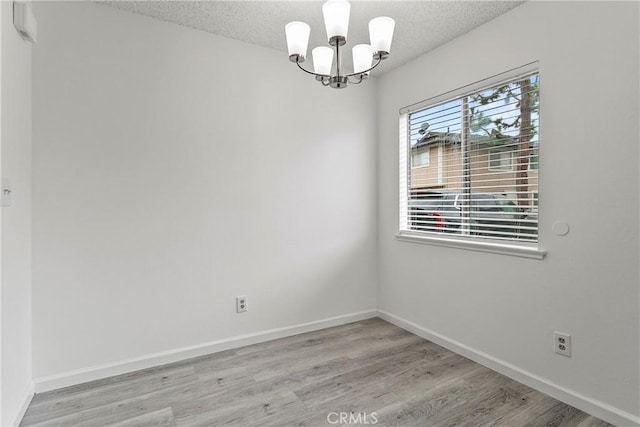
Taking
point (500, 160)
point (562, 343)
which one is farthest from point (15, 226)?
point (562, 343)

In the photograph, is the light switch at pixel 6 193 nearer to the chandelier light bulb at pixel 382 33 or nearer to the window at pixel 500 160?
the chandelier light bulb at pixel 382 33

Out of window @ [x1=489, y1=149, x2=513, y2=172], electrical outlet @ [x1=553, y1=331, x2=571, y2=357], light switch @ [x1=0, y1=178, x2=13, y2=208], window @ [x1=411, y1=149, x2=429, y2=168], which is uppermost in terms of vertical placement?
window @ [x1=411, y1=149, x2=429, y2=168]

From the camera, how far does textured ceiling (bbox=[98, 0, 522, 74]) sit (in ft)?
7.15

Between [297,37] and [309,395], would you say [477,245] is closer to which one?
[309,395]

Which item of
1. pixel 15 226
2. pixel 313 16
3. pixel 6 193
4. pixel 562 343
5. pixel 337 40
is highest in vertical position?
pixel 313 16

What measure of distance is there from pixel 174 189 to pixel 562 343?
2688mm

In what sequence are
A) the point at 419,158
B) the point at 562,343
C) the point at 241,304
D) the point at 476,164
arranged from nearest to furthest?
the point at 562,343 → the point at 476,164 → the point at 241,304 → the point at 419,158

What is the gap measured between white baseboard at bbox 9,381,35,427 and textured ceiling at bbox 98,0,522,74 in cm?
240

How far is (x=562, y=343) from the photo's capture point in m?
1.97

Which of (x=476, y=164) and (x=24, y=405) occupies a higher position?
(x=476, y=164)

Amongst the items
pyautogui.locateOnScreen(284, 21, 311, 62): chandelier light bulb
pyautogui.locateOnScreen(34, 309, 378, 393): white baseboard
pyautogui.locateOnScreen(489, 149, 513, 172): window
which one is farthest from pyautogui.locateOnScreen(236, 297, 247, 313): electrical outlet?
pyautogui.locateOnScreen(489, 149, 513, 172): window

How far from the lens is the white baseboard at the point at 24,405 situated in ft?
5.65

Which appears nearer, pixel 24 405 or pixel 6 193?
pixel 6 193

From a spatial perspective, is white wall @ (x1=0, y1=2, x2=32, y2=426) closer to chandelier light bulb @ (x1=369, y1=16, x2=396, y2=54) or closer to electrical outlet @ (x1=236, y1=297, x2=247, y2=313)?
electrical outlet @ (x1=236, y1=297, x2=247, y2=313)
